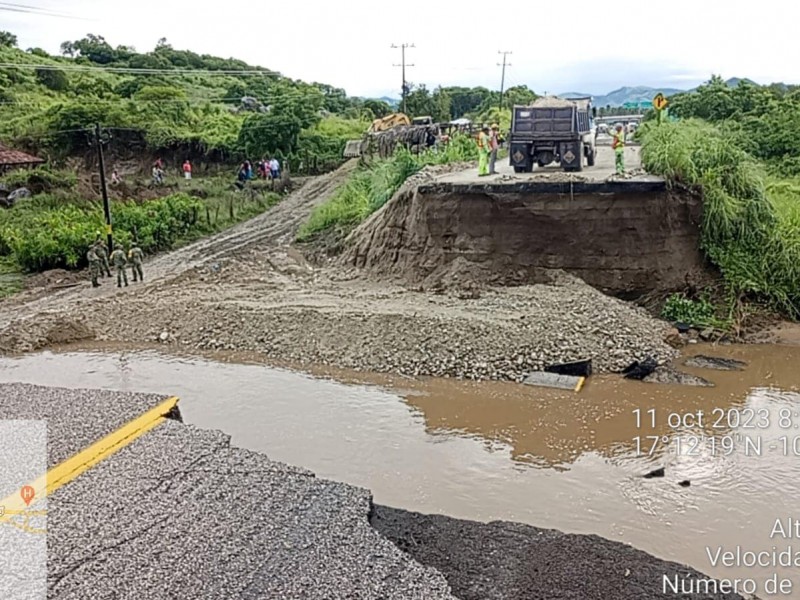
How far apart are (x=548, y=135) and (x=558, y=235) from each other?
9.43 ft

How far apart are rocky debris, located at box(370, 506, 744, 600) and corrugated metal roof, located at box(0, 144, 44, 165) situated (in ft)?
103

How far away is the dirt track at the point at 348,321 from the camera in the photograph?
1360cm

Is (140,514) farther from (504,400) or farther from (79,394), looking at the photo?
(504,400)

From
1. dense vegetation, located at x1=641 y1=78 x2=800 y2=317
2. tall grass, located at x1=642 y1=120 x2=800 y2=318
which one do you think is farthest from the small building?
tall grass, located at x1=642 y1=120 x2=800 y2=318

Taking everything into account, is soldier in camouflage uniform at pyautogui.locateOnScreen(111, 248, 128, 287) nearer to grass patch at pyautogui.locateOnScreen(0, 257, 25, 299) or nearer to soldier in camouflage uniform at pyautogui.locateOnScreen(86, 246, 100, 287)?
soldier in camouflage uniform at pyautogui.locateOnScreen(86, 246, 100, 287)

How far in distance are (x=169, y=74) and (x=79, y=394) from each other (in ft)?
199

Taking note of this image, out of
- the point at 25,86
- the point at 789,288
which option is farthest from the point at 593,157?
the point at 25,86

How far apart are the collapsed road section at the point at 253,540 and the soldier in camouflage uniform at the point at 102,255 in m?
13.0

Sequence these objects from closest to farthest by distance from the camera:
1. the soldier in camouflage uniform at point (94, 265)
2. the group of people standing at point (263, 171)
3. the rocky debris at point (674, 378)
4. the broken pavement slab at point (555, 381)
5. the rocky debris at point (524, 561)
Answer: the rocky debris at point (524, 561) → the broken pavement slab at point (555, 381) → the rocky debris at point (674, 378) → the soldier in camouflage uniform at point (94, 265) → the group of people standing at point (263, 171)

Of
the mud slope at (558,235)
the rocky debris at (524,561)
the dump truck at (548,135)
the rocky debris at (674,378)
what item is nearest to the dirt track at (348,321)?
the rocky debris at (674,378)

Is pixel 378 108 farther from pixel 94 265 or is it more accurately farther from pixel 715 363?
pixel 715 363

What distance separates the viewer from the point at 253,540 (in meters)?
6.00

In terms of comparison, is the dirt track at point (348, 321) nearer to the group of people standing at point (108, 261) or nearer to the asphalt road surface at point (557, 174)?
the group of people standing at point (108, 261)

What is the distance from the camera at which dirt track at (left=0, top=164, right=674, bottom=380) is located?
535 inches
